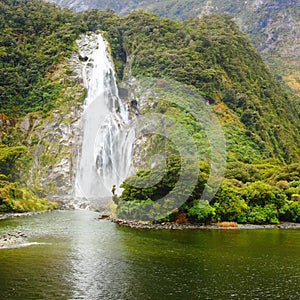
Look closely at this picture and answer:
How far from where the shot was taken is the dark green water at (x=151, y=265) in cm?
1991

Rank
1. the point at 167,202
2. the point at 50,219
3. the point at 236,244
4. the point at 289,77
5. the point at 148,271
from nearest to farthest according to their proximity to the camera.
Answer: the point at 148,271
the point at 236,244
the point at 167,202
the point at 50,219
the point at 289,77

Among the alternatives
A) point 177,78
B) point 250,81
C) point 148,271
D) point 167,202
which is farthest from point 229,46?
point 148,271

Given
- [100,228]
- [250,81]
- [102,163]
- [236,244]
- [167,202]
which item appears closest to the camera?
[236,244]

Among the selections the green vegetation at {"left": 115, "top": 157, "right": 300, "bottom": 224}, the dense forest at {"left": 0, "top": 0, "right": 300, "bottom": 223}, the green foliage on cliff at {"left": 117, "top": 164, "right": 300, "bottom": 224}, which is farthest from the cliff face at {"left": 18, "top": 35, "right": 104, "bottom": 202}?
the green foliage on cliff at {"left": 117, "top": 164, "right": 300, "bottom": 224}

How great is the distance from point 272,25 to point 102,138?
93.2 m

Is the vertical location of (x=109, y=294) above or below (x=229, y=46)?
below

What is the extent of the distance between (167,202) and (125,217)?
4687 mm

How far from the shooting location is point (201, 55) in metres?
80.1

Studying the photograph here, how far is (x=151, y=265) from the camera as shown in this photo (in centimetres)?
2472

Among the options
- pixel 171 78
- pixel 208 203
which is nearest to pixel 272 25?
pixel 171 78

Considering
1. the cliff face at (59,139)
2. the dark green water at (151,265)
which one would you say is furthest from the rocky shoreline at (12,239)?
the cliff face at (59,139)

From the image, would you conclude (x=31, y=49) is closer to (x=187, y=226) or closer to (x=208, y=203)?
(x=208, y=203)

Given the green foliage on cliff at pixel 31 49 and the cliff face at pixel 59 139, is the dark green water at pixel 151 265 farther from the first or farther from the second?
the green foliage on cliff at pixel 31 49

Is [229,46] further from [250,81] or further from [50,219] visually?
[50,219]
